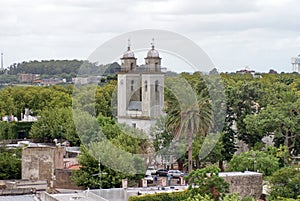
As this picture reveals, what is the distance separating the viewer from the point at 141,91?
48344 mm

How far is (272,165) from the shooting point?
3328cm

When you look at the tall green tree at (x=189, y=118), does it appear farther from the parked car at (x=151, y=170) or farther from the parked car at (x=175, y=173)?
the parked car at (x=151, y=170)

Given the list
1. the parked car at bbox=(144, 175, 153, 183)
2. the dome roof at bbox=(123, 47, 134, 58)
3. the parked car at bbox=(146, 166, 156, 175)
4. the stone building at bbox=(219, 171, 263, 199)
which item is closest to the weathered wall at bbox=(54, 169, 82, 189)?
the parked car at bbox=(144, 175, 153, 183)

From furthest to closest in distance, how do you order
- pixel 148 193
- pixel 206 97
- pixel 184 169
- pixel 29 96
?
pixel 29 96, pixel 206 97, pixel 184 169, pixel 148 193

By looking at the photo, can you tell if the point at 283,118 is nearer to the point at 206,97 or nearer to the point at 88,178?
the point at 206,97

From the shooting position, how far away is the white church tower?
45.8 meters

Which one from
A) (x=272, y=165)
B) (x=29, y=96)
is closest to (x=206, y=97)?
(x=272, y=165)

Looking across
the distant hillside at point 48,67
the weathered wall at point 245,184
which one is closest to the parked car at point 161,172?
the weathered wall at point 245,184

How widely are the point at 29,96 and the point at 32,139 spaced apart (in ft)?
56.0

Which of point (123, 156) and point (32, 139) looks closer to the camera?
point (123, 156)

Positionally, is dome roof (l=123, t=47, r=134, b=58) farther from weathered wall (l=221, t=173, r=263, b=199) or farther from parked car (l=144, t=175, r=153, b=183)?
weathered wall (l=221, t=173, r=263, b=199)

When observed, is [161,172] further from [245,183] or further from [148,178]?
[245,183]

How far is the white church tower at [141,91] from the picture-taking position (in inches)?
1805

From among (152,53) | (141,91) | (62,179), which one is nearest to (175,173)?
(62,179)
